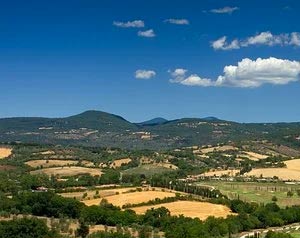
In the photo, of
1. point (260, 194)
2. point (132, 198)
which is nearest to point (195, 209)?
point (132, 198)

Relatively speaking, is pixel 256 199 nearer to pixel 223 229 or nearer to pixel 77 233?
pixel 223 229

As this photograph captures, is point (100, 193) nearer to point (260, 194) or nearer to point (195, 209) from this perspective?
point (195, 209)

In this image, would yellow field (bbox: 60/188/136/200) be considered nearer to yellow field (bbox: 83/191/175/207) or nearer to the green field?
yellow field (bbox: 83/191/175/207)

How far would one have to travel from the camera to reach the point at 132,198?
165m

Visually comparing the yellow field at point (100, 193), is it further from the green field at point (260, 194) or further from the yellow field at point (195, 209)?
the green field at point (260, 194)

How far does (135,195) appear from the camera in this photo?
170m

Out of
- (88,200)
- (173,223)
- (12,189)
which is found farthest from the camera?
(12,189)

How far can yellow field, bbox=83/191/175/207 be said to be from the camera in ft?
523

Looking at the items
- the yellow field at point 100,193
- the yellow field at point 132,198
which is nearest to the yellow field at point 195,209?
the yellow field at point 132,198

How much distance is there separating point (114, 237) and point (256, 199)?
78.2 metres

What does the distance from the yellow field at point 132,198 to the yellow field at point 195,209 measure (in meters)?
8.01

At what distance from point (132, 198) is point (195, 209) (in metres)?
22.6

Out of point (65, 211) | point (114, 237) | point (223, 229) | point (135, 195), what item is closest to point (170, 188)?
point (135, 195)

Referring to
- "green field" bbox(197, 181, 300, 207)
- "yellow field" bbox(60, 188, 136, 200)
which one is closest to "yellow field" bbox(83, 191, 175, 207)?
"yellow field" bbox(60, 188, 136, 200)
